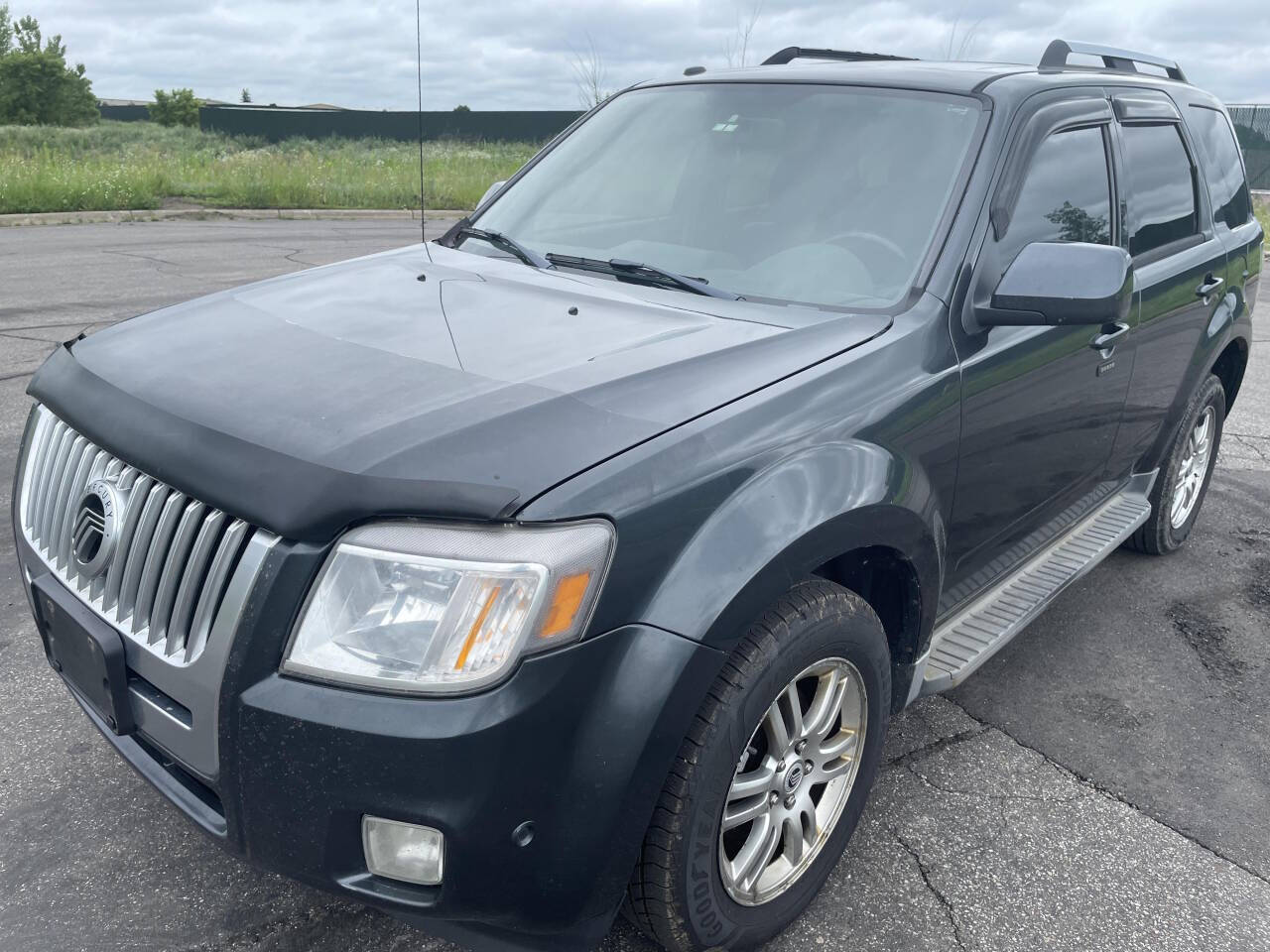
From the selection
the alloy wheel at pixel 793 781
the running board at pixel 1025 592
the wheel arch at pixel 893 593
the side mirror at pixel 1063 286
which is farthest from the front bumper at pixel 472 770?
the side mirror at pixel 1063 286

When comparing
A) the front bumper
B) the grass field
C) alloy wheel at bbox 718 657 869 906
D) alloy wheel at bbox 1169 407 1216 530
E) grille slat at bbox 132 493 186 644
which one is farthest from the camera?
the grass field

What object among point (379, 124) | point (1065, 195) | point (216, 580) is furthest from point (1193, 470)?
point (379, 124)

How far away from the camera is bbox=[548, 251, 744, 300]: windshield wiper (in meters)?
2.84

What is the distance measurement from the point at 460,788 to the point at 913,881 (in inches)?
54.0

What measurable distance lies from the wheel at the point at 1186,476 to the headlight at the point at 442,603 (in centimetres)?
331

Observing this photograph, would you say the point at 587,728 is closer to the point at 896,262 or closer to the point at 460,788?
the point at 460,788

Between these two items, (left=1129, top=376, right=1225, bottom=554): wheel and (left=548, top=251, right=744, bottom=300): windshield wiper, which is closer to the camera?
(left=548, top=251, right=744, bottom=300): windshield wiper

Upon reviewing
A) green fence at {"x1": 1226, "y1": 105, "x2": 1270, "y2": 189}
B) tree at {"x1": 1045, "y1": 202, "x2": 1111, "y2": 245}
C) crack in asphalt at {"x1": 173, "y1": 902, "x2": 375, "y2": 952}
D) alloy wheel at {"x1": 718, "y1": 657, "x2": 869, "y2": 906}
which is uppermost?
green fence at {"x1": 1226, "y1": 105, "x2": 1270, "y2": 189}

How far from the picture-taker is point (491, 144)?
31188 mm

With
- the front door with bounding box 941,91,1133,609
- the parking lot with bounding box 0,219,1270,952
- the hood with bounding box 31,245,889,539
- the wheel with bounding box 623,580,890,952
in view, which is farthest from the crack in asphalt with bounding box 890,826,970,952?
the hood with bounding box 31,245,889,539

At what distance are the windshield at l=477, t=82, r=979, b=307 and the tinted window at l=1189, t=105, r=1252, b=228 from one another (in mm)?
1883

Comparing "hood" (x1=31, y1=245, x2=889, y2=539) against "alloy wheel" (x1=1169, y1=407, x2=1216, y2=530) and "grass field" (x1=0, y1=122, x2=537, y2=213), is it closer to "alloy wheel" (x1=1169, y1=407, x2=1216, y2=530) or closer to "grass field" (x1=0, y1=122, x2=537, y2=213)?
"alloy wheel" (x1=1169, y1=407, x2=1216, y2=530)

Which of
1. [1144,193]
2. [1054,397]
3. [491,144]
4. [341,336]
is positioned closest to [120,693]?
[341,336]

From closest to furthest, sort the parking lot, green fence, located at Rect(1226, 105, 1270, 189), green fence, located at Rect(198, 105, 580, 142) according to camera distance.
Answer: the parking lot
green fence, located at Rect(1226, 105, 1270, 189)
green fence, located at Rect(198, 105, 580, 142)
